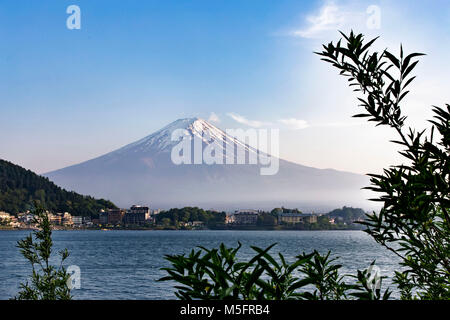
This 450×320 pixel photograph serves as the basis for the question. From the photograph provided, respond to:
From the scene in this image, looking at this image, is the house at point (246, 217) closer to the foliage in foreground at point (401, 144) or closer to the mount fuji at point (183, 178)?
the mount fuji at point (183, 178)

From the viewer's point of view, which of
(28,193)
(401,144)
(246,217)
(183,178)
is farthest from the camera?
(183,178)

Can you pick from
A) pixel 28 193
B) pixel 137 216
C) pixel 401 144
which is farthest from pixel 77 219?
pixel 401 144

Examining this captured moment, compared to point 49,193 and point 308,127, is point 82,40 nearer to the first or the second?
point 49,193

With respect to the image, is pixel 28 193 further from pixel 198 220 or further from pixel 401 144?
pixel 401 144

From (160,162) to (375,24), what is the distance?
172 m

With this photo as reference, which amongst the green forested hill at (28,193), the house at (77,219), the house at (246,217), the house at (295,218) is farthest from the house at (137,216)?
the house at (295,218)

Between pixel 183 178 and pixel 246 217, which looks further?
pixel 183 178

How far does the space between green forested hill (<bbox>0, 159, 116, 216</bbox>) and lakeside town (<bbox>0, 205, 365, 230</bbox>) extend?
643cm

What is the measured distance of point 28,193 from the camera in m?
97.3

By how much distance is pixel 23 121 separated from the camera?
15350cm

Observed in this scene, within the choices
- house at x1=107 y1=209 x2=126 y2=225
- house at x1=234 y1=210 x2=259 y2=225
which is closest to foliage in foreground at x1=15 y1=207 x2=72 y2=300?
house at x1=107 y1=209 x2=126 y2=225

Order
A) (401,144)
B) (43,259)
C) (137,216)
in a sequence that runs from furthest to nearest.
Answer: (137,216) < (43,259) < (401,144)

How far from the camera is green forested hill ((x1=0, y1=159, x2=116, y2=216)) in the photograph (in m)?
94.3

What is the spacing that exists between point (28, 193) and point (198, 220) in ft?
133
